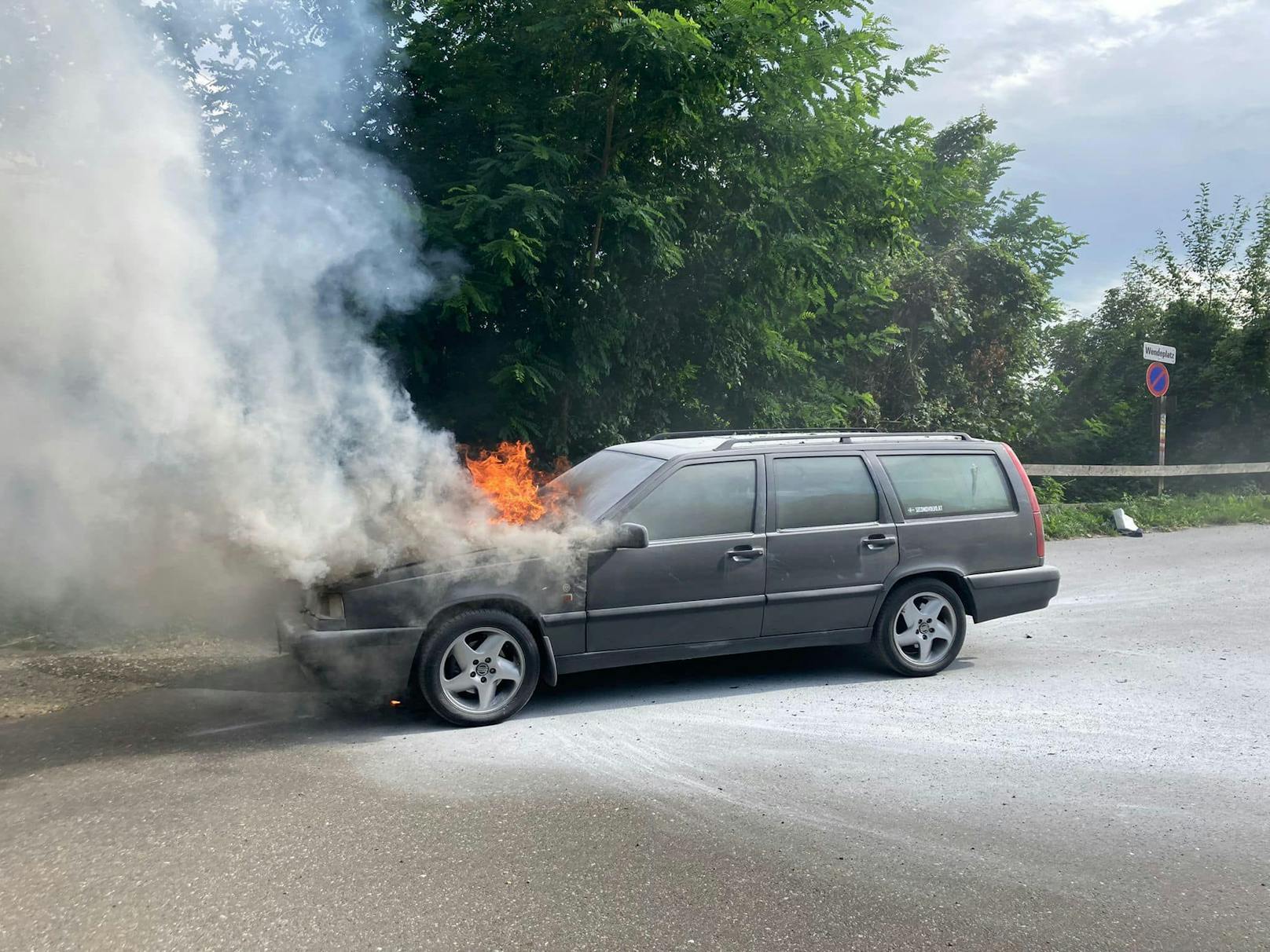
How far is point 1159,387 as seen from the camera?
1639cm

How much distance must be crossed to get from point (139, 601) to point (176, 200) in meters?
2.99

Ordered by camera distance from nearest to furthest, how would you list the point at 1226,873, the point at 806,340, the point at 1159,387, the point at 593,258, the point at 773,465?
1. the point at 1226,873
2. the point at 773,465
3. the point at 593,258
4. the point at 806,340
5. the point at 1159,387

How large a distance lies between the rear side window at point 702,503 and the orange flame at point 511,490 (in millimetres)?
647

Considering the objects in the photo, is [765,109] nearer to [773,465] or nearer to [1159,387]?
[773,465]

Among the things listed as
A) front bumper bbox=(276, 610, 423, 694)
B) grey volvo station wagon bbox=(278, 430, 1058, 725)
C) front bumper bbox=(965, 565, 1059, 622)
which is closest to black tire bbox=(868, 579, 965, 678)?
grey volvo station wagon bbox=(278, 430, 1058, 725)

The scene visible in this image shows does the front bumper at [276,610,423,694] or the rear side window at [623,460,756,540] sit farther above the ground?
the rear side window at [623,460,756,540]

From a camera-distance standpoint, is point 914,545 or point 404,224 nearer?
point 914,545

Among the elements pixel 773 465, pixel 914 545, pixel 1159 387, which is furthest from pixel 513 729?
pixel 1159 387

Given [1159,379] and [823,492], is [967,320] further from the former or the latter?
[823,492]

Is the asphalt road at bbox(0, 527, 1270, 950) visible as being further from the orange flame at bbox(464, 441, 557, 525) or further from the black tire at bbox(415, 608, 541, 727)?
the orange flame at bbox(464, 441, 557, 525)

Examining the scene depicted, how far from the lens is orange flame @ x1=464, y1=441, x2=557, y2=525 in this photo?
6312 mm

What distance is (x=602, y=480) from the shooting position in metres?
6.86

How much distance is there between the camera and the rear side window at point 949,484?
698 centimetres

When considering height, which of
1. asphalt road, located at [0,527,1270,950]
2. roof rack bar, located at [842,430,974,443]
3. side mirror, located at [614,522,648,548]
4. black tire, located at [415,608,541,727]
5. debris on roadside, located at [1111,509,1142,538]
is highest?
roof rack bar, located at [842,430,974,443]
